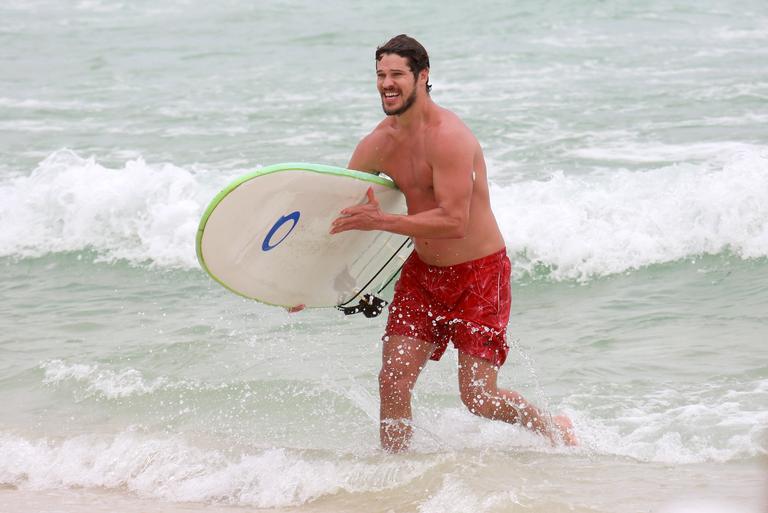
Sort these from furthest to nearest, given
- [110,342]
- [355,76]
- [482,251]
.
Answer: [355,76] < [110,342] < [482,251]

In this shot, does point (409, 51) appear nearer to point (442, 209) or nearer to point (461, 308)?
point (442, 209)

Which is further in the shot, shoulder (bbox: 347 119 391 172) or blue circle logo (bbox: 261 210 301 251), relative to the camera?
blue circle logo (bbox: 261 210 301 251)

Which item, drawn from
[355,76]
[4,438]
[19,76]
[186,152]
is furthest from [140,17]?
[4,438]

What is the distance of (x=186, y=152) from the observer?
11562mm

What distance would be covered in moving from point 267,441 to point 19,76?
1220 centimetres

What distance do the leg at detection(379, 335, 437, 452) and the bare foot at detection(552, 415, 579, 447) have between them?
720mm

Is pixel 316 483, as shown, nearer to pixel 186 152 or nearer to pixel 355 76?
pixel 186 152

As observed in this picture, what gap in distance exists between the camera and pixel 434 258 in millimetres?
4453

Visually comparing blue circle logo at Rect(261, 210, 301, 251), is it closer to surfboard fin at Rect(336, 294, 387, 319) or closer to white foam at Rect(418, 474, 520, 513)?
surfboard fin at Rect(336, 294, 387, 319)

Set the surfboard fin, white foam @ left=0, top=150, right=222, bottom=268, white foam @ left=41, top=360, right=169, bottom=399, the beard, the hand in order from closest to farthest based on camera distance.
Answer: the hand → the beard → the surfboard fin → white foam @ left=41, top=360, right=169, bottom=399 → white foam @ left=0, top=150, right=222, bottom=268

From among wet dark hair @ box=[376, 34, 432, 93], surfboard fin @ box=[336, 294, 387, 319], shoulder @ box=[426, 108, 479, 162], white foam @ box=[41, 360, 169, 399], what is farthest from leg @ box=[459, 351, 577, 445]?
white foam @ box=[41, 360, 169, 399]

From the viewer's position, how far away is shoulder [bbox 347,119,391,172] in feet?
14.3

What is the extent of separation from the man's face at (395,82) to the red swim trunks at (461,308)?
69 cm

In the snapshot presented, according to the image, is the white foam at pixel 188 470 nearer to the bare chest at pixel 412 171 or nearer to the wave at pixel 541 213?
the bare chest at pixel 412 171
